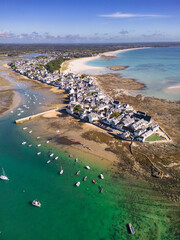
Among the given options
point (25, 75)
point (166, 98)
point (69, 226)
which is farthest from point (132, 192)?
point (25, 75)

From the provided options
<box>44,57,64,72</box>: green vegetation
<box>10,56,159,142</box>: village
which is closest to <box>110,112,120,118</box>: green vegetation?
<box>10,56,159,142</box>: village

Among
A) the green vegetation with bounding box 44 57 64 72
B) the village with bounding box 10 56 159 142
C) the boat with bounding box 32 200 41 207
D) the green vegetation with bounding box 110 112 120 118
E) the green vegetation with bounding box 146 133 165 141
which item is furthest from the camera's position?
the green vegetation with bounding box 44 57 64 72

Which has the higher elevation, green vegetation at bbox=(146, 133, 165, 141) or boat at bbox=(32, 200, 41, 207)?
green vegetation at bbox=(146, 133, 165, 141)

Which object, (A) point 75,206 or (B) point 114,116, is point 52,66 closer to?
(B) point 114,116

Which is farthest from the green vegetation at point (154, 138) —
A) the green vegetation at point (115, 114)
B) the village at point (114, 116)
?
the green vegetation at point (115, 114)

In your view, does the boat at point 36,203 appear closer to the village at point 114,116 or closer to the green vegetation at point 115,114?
the village at point 114,116

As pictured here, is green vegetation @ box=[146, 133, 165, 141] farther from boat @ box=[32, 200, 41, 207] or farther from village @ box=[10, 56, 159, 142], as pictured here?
boat @ box=[32, 200, 41, 207]

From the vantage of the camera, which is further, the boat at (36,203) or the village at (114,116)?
the village at (114,116)

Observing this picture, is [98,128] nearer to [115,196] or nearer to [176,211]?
[115,196]

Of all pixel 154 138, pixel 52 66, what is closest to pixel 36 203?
pixel 154 138
